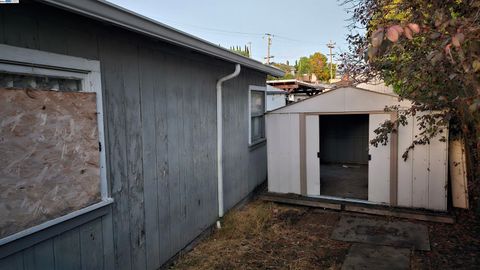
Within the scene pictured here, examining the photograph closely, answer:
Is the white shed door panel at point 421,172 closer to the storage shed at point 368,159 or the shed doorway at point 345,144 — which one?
the storage shed at point 368,159

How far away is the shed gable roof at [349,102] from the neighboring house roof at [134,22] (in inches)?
88.9

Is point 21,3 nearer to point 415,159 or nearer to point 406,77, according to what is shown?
point 406,77

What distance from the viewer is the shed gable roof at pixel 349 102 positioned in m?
5.70

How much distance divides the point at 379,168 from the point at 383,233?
127 centimetres

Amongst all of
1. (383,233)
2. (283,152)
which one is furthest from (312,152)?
(383,233)

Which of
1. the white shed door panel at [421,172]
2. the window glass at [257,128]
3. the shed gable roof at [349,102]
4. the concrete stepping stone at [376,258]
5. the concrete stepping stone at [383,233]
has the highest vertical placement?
the shed gable roof at [349,102]

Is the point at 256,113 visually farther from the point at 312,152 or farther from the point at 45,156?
the point at 45,156

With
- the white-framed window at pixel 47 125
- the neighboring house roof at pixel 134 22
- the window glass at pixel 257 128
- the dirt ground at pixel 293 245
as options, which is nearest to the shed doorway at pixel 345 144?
the window glass at pixel 257 128

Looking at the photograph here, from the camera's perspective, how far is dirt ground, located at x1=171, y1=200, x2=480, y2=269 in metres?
4.13

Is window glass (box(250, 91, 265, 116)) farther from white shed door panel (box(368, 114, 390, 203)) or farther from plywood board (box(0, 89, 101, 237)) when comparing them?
plywood board (box(0, 89, 101, 237))

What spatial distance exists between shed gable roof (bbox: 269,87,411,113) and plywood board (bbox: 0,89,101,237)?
14.4 feet

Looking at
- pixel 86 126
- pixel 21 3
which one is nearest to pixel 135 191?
pixel 86 126

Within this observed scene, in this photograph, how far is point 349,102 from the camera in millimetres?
5957

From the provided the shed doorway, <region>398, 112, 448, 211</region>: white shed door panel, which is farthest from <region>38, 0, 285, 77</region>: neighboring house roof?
the shed doorway
